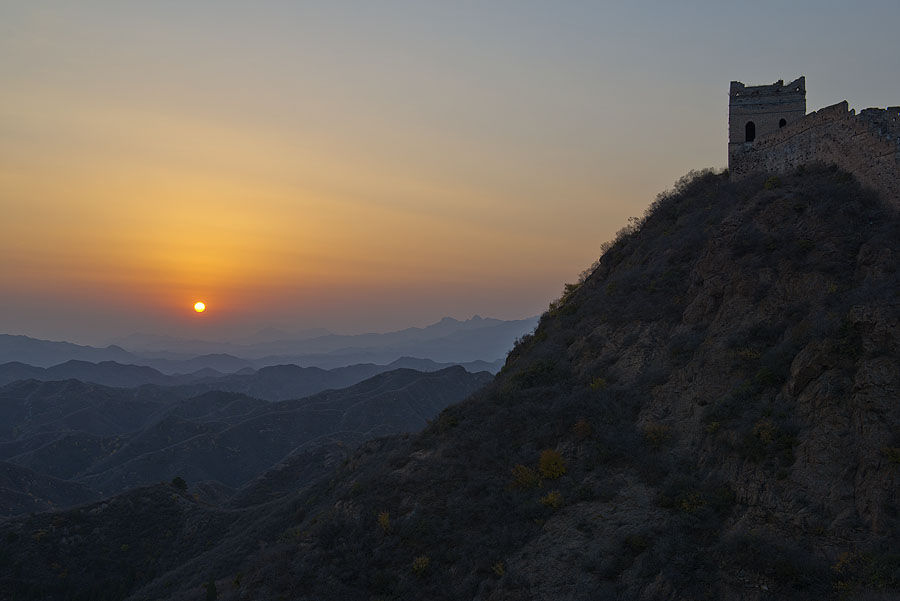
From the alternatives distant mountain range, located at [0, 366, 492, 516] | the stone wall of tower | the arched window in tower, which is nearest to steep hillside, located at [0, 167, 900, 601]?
the stone wall of tower

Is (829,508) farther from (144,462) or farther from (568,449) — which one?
(144,462)

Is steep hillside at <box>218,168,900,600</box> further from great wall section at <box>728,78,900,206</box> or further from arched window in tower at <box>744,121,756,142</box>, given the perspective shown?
arched window in tower at <box>744,121,756,142</box>

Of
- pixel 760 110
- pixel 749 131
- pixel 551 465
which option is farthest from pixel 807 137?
pixel 551 465

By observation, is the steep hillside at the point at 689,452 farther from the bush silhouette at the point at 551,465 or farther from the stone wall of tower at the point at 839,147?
the stone wall of tower at the point at 839,147

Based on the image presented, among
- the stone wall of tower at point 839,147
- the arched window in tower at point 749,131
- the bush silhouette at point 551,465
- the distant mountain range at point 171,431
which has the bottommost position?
the distant mountain range at point 171,431

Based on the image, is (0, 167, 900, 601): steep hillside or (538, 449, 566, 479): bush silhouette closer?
(0, 167, 900, 601): steep hillside

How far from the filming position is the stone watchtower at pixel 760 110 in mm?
30312

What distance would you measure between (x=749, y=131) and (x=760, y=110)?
1219 mm

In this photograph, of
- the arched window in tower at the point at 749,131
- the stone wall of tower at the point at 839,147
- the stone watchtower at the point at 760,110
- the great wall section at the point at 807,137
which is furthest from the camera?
the arched window in tower at the point at 749,131

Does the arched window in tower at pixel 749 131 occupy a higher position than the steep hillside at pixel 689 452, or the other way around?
the arched window in tower at pixel 749 131

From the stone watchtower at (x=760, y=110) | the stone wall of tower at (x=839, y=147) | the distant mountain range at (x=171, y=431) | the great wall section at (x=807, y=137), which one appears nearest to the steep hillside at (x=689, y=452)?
the stone wall of tower at (x=839, y=147)

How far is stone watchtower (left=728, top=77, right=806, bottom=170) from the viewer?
30.3 meters

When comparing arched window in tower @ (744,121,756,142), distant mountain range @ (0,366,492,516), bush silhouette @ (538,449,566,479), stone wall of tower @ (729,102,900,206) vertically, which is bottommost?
distant mountain range @ (0,366,492,516)

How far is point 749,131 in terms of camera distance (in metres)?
31.0
